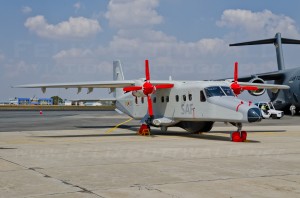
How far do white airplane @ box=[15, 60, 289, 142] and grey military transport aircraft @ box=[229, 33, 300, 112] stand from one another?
18.9 m

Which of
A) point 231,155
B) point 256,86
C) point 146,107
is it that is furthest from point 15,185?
point 256,86

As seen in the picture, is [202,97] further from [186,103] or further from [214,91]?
[186,103]

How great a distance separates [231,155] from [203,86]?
7.35 metres

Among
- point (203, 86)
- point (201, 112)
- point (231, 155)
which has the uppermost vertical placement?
point (203, 86)

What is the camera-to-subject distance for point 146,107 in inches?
936

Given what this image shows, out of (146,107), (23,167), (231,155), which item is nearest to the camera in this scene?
(23,167)

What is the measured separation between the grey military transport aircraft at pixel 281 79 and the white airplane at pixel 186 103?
1890 centimetres

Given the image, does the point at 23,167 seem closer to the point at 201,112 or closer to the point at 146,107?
the point at 201,112

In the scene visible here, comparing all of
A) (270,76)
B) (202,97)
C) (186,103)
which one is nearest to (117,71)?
(186,103)

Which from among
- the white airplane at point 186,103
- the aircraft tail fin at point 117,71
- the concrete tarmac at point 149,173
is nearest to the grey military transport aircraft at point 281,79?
the aircraft tail fin at point 117,71

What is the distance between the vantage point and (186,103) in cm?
2022

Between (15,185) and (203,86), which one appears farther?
(203,86)

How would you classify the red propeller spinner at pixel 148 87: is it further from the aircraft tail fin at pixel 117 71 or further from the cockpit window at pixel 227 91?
the aircraft tail fin at pixel 117 71

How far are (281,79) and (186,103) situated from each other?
104ft
